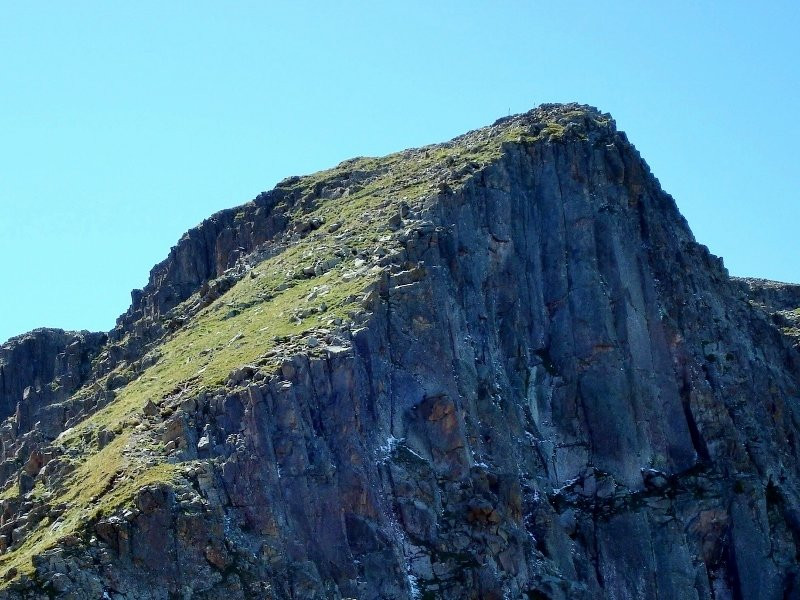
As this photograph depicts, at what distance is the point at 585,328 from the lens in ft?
412

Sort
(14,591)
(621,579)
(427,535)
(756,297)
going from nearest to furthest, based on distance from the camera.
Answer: (14,591), (427,535), (621,579), (756,297)

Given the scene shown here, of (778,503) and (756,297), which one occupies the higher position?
(756,297)

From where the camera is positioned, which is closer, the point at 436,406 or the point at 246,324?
the point at 436,406

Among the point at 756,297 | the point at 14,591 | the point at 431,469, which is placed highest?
the point at 756,297

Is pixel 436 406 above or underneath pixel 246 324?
underneath

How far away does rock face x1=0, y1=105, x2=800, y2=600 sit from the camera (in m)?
96.8

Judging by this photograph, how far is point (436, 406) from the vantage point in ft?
359

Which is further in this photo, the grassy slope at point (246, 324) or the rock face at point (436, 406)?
the rock face at point (436, 406)

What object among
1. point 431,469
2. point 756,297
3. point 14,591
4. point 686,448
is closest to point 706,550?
point 686,448

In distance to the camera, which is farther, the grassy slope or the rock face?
the rock face

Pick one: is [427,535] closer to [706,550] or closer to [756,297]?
[706,550]

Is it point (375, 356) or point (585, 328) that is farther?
point (585, 328)

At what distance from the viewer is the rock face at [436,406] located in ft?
317

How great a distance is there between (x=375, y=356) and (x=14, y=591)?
90.9 feet
